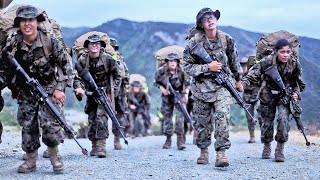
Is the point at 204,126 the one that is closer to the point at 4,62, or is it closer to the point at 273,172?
the point at 273,172

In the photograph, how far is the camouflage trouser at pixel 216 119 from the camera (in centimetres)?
794

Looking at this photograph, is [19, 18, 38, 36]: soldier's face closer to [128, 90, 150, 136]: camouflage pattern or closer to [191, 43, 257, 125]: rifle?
[191, 43, 257, 125]: rifle

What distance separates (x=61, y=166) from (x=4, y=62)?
4.98 ft

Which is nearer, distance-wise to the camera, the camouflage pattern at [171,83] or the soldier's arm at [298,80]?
the soldier's arm at [298,80]

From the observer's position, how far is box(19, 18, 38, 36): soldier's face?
7.24m

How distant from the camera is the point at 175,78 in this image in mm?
12352

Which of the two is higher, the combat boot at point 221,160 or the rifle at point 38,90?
the rifle at point 38,90

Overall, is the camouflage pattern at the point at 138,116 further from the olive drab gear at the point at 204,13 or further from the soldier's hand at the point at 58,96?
the soldier's hand at the point at 58,96

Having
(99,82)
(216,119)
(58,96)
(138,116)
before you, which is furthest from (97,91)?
(138,116)

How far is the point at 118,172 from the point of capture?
762cm

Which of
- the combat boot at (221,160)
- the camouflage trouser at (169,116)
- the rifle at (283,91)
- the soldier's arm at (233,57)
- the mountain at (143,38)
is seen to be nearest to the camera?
the combat boot at (221,160)

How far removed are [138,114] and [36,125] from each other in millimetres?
12524

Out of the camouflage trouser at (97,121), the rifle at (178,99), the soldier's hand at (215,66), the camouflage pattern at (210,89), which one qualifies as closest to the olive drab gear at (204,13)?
the camouflage pattern at (210,89)

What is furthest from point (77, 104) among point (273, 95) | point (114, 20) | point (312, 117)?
point (273, 95)
